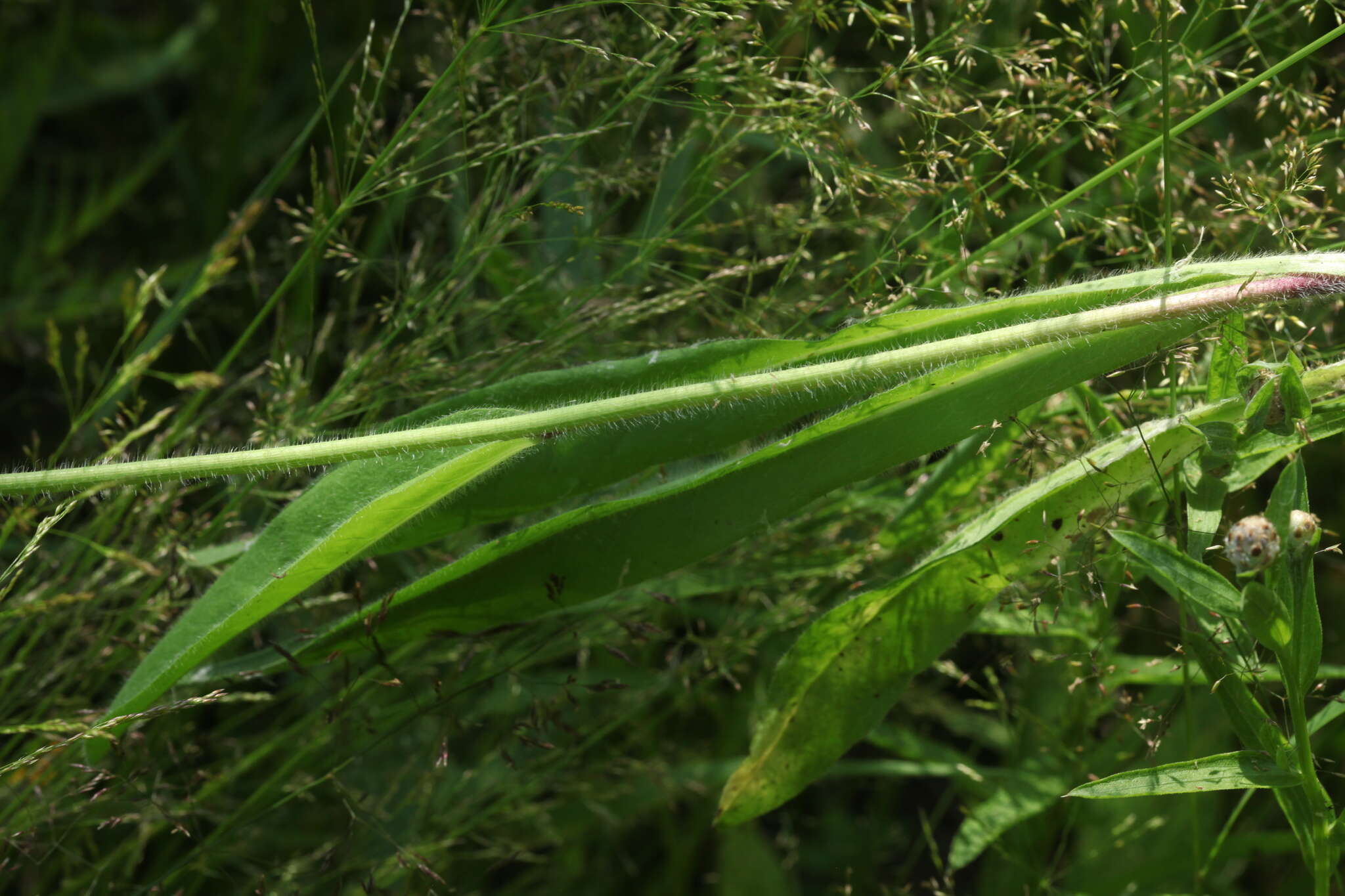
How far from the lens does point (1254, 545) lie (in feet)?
2.51

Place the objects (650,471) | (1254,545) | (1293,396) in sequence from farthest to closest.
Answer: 1. (650,471)
2. (1293,396)
3. (1254,545)

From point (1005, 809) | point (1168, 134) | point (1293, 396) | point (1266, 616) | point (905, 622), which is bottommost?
point (1005, 809)

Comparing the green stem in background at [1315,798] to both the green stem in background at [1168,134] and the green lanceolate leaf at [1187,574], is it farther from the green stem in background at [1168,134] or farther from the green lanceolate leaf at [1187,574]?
the green stem in background at [1168,134]

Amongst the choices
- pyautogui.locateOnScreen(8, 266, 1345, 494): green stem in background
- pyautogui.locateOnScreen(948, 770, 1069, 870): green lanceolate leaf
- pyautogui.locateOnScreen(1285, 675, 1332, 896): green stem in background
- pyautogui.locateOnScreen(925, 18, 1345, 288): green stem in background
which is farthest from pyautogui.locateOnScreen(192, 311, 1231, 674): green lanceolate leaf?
pyautogui.locateOnScreen(948, 770, 1069, 870): green lanceolate leaf

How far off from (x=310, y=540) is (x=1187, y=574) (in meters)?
0.74

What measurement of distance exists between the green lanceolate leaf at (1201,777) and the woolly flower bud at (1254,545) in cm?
17

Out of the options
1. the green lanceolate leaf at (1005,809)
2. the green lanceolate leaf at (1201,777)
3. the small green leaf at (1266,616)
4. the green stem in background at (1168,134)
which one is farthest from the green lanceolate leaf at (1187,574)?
the green lanceolate leaf at (1005,809)

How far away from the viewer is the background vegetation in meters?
1.14

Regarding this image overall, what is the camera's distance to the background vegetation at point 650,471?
1140 millimetres

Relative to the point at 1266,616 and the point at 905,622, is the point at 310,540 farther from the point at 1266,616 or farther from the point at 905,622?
the point at 1266,616

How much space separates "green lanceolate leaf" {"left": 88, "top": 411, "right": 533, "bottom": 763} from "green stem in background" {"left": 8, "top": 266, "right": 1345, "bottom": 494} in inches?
1.6

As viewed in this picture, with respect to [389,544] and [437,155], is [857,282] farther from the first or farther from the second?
[437,155]

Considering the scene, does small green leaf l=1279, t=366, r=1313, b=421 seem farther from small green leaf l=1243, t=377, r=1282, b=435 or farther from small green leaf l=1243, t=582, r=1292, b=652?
small green leaf l=1243, t=582, r=1292, b=652

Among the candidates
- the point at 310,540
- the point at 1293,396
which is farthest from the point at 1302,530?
the point at 310,540
